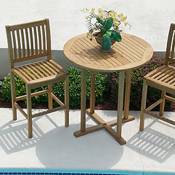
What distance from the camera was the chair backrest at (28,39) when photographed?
5113mm

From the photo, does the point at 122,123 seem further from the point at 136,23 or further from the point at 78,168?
the point at 136,23

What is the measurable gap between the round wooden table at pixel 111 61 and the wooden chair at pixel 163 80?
21 centimetres

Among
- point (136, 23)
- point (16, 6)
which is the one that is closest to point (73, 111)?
point (136, 23)

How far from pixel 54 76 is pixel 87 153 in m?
0.86

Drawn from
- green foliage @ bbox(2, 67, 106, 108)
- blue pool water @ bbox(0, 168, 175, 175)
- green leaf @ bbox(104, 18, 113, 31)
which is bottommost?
blue pool water @ bbox(0, 168, 175, 175)

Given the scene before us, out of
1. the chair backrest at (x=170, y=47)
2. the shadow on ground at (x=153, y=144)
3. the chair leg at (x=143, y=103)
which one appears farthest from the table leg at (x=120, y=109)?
the chair backrest at (x=170, y=47)

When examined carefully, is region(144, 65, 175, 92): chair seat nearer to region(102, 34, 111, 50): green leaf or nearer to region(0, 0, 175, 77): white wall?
region(102, 34, 111, 50): green leaf

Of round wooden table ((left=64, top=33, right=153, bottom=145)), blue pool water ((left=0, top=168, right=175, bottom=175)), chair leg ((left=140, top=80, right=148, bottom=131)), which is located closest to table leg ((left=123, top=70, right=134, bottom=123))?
round wooden table ((left=64, top=33, right=153, bottom=145))

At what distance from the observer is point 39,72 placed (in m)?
5.16

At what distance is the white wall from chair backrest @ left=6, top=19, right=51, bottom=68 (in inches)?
35.0

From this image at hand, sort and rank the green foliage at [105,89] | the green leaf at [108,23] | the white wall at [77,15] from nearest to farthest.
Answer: the green leaf at [108,23] < the green foliage at [105,89] < the white wall at [77,15]

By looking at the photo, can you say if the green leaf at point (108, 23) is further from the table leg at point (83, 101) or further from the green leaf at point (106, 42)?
the table leg at point (83, 101)

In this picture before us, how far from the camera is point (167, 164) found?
193 inches

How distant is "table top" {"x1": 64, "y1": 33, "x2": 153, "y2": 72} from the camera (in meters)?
4.77
